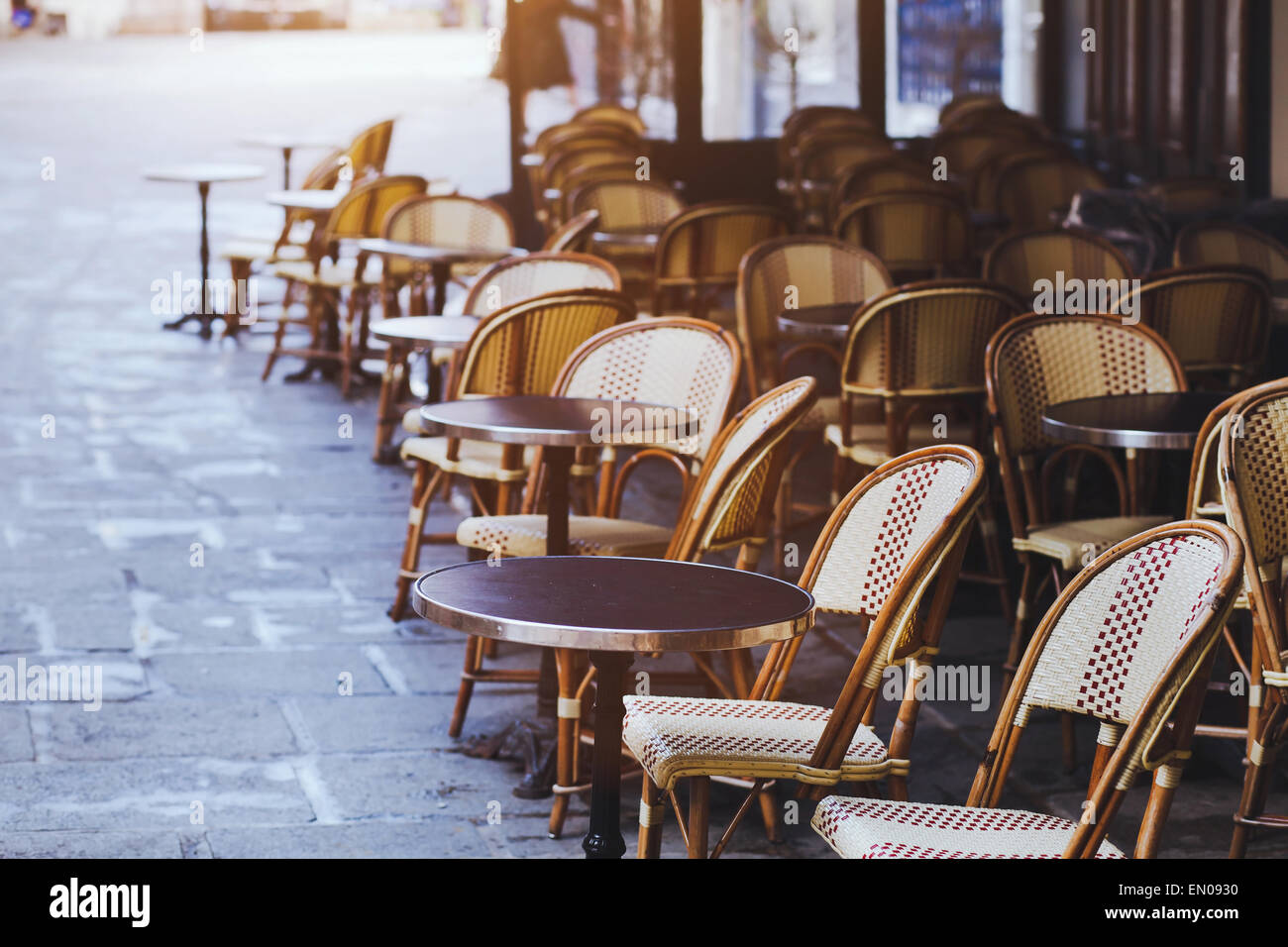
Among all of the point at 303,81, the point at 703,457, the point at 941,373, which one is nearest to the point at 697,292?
the point at 941,373

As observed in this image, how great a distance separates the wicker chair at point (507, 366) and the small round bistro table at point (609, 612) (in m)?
1.75

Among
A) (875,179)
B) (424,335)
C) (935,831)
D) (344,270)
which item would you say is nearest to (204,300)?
(344,270)

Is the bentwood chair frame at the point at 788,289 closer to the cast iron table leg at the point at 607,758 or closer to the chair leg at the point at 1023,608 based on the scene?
the chair leg at the point at 1023,608

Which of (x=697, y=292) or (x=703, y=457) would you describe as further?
(x=697, y=292)

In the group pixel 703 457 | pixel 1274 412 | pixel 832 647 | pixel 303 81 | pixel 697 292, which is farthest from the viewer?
pixel 303 81

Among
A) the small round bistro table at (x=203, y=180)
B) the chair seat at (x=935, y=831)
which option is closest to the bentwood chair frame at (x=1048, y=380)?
the chair seat at (x=935, y=831)

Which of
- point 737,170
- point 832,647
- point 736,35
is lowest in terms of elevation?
point 832,647

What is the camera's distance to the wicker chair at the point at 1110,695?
2.00 metres

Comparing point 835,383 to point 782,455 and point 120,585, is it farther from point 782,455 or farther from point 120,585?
point 782,455

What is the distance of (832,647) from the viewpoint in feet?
14.8

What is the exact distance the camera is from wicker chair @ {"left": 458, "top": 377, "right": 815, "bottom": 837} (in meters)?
3.06

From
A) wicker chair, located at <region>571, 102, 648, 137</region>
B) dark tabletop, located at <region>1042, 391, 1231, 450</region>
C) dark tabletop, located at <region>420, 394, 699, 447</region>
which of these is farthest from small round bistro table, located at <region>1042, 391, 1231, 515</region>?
wicker chair, located at <region>571, 102, 648, 137</region>

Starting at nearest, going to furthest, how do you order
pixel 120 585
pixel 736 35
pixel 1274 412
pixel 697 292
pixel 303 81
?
pixel 1274 412, pixel 120 585, pixel 697 292, pixel 736 35, pixel 303 81
